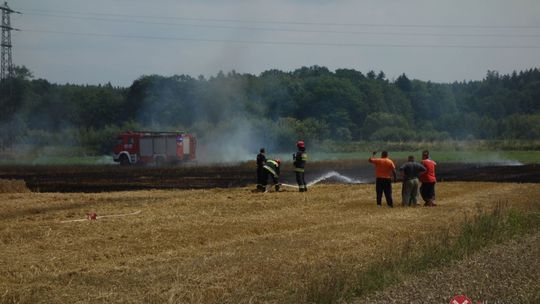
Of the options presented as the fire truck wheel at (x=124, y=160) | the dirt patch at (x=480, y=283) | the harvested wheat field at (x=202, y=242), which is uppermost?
the dirt patch at (x=480, y=283)

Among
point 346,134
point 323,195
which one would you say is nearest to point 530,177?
point 323,195

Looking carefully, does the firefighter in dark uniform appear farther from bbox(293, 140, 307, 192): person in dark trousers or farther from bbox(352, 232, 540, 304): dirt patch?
bbox(352, 232, 540, 304): dirt patch

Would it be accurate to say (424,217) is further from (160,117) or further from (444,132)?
(444,132)

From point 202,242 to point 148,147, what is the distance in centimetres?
3861

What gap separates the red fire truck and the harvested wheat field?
27671mm

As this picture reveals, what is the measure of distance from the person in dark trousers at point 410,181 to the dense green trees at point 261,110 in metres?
45.4

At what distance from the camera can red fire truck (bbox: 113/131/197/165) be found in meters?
52.5

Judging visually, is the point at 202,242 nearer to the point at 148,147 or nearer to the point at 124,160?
the point at 148,147

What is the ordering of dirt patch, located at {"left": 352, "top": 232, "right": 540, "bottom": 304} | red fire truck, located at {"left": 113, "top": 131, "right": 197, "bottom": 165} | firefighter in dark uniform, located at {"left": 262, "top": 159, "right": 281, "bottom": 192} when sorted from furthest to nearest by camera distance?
red fire truck, located at {"left": 113, "top": 131, "right": 197, "bottom": 165} < firefighter in dark uniform, located at {"left": 262, "top": 159, "right": 281, "bottom": 192} < dirt patch, located at {"left": 352, "top": 232, "right": 540, "bottom": 304}

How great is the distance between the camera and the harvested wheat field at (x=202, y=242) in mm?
10375

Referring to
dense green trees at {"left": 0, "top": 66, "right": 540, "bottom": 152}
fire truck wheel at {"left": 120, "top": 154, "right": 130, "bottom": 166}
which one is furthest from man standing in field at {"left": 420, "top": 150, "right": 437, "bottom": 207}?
dense green trees at {"left": 0, "top": 66, "right": 540, "bottom": 152}

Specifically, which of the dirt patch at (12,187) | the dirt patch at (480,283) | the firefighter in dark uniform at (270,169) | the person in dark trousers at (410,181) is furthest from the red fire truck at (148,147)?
the dirt patch at (480,283)

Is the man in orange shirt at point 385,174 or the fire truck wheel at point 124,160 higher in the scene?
the man in orange shirt at point 385,174

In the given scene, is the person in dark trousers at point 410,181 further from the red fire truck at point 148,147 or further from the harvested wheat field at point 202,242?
the red fire truck at point 148,147
